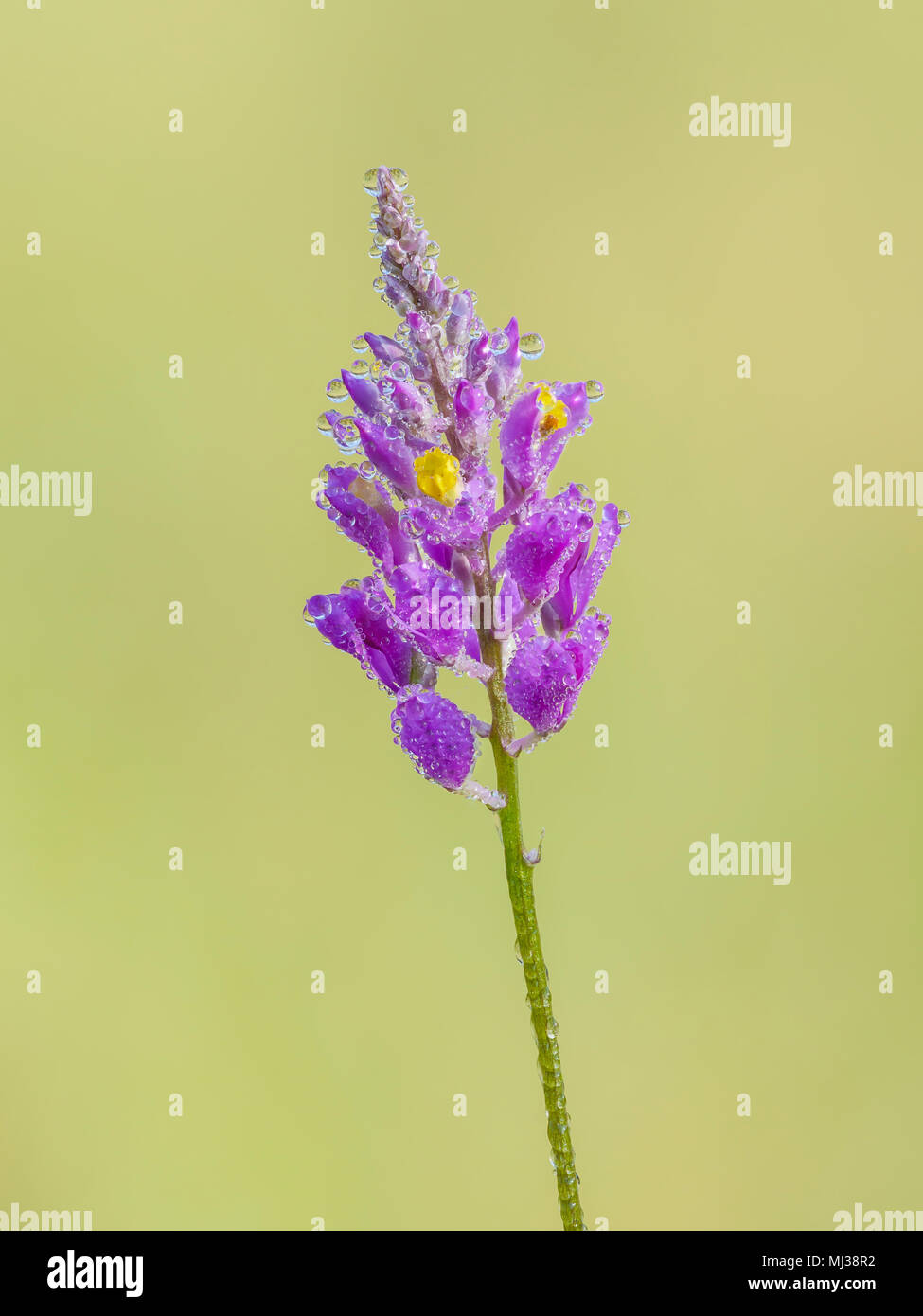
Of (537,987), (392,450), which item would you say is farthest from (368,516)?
(537,987)

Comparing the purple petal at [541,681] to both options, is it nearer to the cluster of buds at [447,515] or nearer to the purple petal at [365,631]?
the cluster of buds at [447,515]

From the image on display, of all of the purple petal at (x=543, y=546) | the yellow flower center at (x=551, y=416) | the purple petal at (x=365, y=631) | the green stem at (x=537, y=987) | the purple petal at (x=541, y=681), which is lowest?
the green stem at (x=537, y=987)

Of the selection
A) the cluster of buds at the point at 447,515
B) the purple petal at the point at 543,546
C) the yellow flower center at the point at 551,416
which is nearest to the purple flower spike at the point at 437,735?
the cluster of buds at the point at 447,515

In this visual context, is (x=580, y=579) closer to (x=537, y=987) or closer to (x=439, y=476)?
(x=439, y=476)

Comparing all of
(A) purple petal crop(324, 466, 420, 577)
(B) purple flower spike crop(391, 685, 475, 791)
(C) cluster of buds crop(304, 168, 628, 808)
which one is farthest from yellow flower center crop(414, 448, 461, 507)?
(B) purple flower spike crop(391, 685, 475, 791)

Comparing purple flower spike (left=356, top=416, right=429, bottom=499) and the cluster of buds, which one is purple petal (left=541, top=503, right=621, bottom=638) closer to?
the cluster of buds
